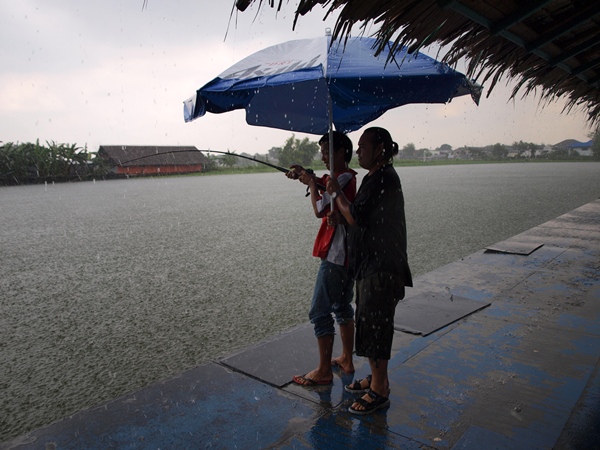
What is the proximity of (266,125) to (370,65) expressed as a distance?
4.11 feet

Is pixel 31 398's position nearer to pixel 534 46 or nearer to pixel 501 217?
pixel 534 46

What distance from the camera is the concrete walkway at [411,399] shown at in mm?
2131

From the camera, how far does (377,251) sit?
7.48 ft

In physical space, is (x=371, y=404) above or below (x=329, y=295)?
below

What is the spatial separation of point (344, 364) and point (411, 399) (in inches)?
19.1

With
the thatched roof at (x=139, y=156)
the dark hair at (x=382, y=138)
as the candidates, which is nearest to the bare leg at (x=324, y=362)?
the dark hair at (x=382, y=138)

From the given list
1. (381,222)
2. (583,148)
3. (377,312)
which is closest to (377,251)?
(381,222)

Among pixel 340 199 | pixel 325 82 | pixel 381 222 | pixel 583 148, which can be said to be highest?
pixel 583 148

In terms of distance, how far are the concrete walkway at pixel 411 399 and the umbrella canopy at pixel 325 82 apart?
1.55m

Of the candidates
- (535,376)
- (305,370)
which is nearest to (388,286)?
(305,370)

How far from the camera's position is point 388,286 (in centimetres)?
228

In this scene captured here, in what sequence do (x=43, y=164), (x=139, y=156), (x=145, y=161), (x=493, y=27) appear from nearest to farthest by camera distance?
(x=493, y=27), (x=43, y=164), (x=145, y=161), (x=139, y=156)

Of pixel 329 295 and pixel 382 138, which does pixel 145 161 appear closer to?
pixel 329 295

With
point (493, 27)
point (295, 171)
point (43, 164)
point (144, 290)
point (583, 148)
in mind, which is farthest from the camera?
point (583, 148)
